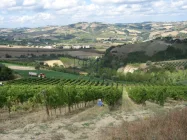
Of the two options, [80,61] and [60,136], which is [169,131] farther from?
[80,61]

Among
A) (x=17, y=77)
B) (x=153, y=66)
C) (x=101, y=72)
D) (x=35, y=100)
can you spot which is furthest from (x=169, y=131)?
(x=153, y=66)

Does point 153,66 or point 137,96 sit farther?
point 153,66

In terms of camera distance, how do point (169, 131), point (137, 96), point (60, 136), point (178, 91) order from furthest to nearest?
point (178, 91), point (137, 96), point (60, 136), point (169, 131)

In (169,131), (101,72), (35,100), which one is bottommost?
(101,72)

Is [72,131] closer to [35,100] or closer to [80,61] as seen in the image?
[35,100]

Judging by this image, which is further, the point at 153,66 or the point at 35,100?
the point at 153,66

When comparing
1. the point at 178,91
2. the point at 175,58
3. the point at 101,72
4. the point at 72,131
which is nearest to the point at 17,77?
the point at 101,72

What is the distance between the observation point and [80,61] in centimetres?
18862

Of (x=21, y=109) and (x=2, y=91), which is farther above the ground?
(x=2, y=91)

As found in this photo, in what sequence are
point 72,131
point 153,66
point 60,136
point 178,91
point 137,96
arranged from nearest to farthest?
1. point 60,136
2. point 72,131
3. point 137,96
4. point 178,91
5. point 153,66

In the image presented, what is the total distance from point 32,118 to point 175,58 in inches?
6827

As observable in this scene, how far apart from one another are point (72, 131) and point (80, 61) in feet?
560

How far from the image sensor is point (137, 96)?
44.9 meters

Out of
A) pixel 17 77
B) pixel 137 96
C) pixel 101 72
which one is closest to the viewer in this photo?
pixel 137 96
